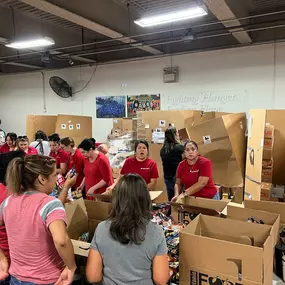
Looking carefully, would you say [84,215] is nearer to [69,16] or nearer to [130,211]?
[130,211]

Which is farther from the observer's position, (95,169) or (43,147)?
(43,147)

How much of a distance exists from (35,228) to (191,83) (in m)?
5.59

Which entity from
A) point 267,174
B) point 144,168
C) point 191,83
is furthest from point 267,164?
point 191,83

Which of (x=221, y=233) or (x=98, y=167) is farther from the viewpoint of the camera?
(x=98, y=167)

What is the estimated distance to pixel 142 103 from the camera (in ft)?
23.1

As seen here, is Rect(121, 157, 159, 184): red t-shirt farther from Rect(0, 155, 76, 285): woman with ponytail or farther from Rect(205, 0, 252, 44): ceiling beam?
Rect(205, 0, 252, 44): ceiling beam

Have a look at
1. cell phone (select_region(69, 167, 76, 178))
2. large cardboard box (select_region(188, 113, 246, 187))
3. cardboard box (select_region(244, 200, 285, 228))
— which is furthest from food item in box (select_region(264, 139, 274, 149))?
cell phone (select_region(69, 167, 76, 178))

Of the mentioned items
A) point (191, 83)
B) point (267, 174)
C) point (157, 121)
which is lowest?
point (267, 174)

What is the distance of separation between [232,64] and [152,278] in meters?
5.45

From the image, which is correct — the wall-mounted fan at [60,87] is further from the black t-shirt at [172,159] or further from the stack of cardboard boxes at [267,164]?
the stack of cardboard boxes at [267,164]

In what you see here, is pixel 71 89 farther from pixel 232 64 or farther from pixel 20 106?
pixel 232 64

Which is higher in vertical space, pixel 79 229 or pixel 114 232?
pixel 114 232

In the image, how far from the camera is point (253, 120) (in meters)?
3.43

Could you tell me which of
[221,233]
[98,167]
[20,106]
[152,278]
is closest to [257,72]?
[98,167]
